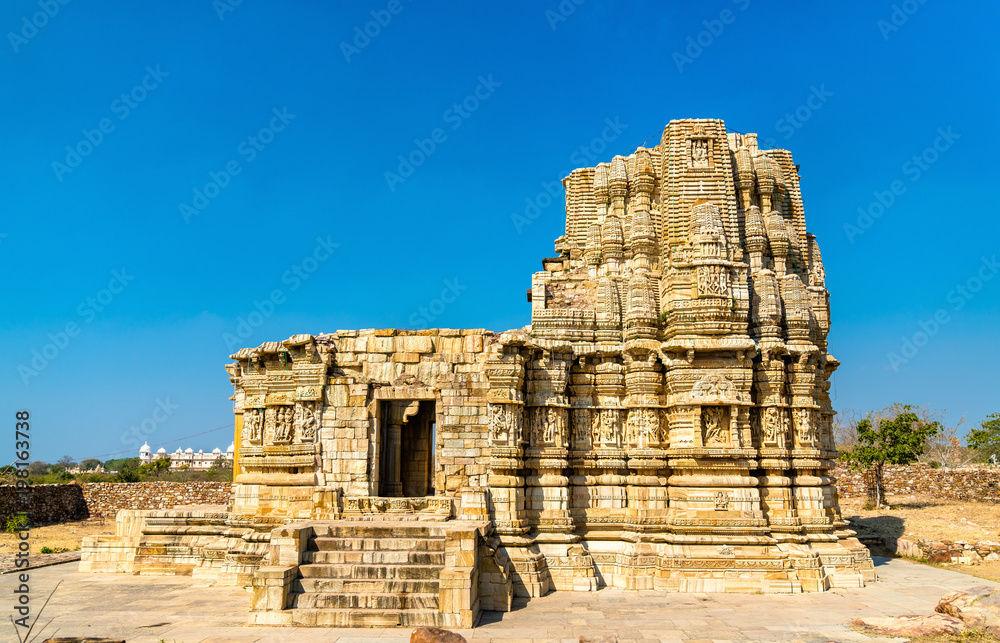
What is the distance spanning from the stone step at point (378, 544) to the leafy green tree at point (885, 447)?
865 inches

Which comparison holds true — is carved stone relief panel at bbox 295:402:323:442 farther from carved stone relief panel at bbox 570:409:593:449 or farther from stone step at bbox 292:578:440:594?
carved stone relief panel at bbox 570:409:593:449

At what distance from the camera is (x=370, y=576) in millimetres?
11945

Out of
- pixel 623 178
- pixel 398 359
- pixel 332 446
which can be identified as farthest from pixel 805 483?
pixel 332 446

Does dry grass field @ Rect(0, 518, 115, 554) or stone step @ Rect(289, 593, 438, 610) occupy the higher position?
stone step @ Rect(289, 593, 438, 610)

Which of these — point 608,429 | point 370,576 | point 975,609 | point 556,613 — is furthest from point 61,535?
point 975,609

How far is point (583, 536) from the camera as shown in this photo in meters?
14.9

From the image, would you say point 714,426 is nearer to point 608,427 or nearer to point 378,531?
point 608,427

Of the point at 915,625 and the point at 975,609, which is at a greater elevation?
the point at 975,609

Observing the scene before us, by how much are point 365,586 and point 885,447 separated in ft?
82.8

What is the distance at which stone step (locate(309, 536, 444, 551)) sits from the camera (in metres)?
12.6

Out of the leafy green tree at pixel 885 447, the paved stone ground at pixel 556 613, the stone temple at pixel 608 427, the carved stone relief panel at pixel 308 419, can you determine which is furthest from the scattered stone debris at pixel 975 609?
the leafy green tree at pixel 885 447

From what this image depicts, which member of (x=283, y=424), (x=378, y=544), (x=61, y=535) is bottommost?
(x=61, y=535)

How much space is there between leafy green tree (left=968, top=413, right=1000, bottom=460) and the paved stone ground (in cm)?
2950

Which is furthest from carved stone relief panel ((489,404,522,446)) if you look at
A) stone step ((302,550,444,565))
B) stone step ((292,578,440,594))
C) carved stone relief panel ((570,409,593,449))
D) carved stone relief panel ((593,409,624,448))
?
stone step ((292,578,440,594))
